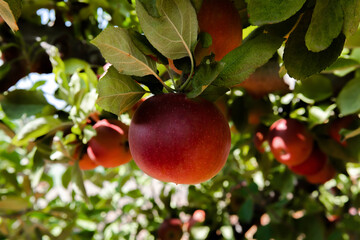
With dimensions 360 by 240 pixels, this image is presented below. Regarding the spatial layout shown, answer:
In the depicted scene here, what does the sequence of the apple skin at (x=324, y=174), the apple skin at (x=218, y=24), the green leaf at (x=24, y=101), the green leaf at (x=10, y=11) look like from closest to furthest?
the green leaf at (x=10, y=11) → the apple skin at (x=218, y=24) → the green leaf at (x=24, y=101) → the apple skin at (x=324, y=174)

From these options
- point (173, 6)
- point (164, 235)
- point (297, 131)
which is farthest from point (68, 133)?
point (164, 235)

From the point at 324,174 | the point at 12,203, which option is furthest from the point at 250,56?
the point at 12,203

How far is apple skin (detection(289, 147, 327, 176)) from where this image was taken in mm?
896

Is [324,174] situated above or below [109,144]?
below

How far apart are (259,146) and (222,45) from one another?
0.60 meters

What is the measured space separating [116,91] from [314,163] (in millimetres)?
693

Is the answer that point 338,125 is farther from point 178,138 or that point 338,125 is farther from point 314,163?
point 178,138

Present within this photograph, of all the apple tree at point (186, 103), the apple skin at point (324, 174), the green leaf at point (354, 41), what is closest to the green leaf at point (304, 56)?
the apple tree at point (186, 103)

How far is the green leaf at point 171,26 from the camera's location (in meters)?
0.34

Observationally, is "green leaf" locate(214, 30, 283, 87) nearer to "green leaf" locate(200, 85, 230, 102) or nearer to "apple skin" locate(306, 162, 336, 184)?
"green leaf" locate(200, 85, 230, 102)

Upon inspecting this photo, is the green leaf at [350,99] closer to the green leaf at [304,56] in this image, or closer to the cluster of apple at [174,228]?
the green leaf at [304,56]

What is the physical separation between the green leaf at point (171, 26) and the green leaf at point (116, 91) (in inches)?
2.4

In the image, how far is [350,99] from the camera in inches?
24.4

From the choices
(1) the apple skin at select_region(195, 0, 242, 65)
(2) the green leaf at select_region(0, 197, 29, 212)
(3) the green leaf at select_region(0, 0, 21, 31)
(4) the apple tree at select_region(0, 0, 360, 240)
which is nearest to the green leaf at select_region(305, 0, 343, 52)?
(4) the apple tree at select_region(0, 0, 360, 240)
